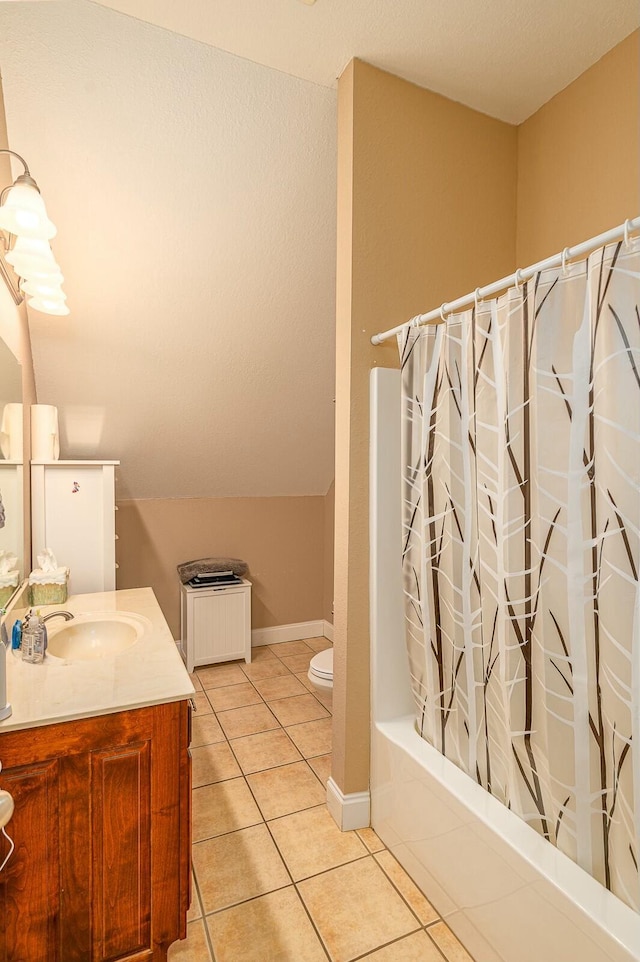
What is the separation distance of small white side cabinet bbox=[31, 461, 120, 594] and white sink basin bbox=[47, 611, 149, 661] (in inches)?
27.6

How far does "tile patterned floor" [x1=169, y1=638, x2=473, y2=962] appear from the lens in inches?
57.5

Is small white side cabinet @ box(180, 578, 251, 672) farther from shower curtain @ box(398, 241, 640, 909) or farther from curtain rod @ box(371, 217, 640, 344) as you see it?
curtain rod @ box(371, 217, 640, 344)

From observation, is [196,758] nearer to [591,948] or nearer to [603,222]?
[591,948]

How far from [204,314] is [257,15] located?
1.26 metres

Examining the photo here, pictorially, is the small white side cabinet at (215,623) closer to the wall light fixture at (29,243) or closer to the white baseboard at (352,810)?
the white baseboard at (352,810)

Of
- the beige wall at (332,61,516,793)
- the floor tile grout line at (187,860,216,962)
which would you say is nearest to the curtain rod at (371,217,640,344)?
the beige wall at (332,61,516,793)

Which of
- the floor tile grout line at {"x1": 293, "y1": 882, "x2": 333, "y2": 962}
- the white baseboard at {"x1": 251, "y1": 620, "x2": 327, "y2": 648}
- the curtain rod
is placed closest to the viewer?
the curtain rod

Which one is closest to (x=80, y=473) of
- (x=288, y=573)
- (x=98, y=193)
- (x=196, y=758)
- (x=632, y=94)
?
(x=98, y=193)

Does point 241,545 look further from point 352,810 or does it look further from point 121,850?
point 121,850

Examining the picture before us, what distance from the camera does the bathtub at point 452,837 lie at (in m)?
1.13

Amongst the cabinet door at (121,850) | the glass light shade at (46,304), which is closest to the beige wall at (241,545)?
the glass light shade at (46,304)

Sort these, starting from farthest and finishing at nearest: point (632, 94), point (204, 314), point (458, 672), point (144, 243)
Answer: point (204, 314), point (144, 243), point (632, 94), point (458, 672)

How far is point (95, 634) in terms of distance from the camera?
1979 millimetres

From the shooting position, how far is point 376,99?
6.10 feet
